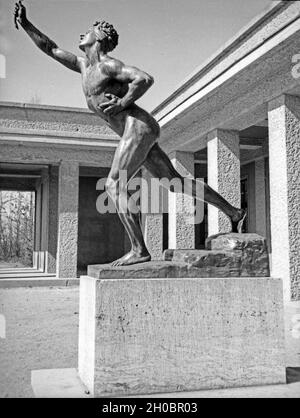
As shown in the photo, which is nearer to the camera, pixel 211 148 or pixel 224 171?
pixel 224 171

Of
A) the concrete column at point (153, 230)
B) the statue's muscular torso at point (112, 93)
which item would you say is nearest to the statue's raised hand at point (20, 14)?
the statue's muscular torso at point (112, 93)

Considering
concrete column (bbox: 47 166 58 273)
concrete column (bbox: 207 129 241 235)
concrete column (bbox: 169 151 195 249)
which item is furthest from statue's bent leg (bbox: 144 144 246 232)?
concrete column (bbox: 47 166 58 273)

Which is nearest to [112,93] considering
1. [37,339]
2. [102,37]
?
[102,37]

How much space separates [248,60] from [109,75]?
3.85 meters

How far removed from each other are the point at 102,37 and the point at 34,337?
3520 millimetres

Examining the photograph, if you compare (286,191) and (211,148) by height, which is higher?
(211,148)

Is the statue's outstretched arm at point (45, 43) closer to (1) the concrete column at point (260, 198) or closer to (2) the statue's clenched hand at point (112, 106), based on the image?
(2) the statue's clenched hand at point (112, 106)

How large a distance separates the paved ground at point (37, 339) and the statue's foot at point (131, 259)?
106 centimetres

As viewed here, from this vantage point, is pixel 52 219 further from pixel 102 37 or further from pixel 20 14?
pixel 102 37

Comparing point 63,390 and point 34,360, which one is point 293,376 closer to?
point 63,390

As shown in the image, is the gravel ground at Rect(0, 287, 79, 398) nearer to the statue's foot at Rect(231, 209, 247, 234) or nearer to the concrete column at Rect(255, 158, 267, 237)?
the statue's foot at Rect(231, 209, 247, 234)

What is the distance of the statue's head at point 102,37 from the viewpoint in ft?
12.3

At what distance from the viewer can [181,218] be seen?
1136 centimetres

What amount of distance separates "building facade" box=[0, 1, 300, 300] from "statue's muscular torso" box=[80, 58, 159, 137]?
3.10m
